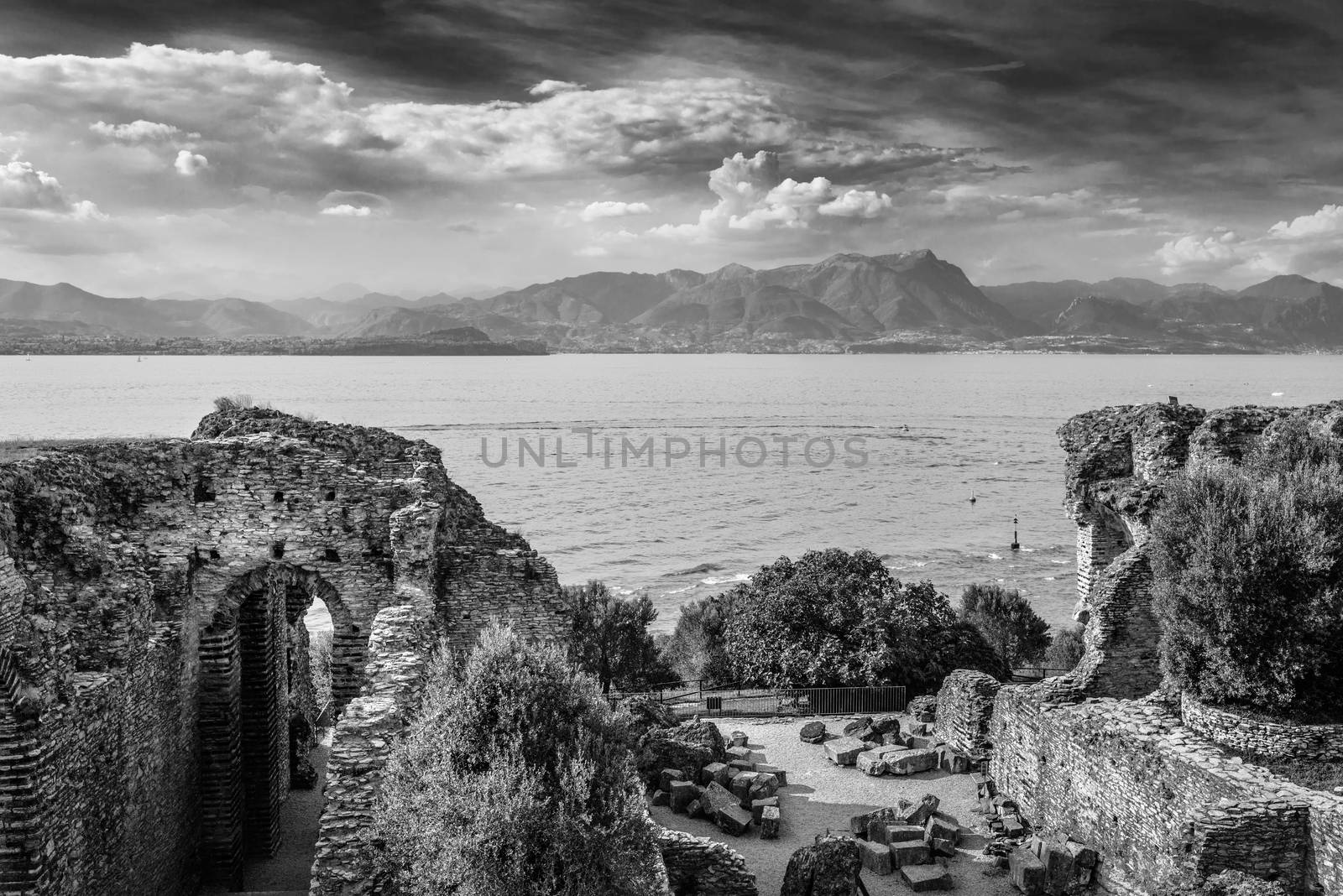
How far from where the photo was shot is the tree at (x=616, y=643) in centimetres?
3806

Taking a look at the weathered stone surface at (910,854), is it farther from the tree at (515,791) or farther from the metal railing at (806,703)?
the metal railing at (806,703)

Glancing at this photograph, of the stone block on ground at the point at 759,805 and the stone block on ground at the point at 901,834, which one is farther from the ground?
the stone block on ground at the point at 901,834

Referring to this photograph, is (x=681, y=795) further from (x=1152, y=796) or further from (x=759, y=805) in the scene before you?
(x=1152, y=796)

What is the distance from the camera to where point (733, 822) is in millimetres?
19312

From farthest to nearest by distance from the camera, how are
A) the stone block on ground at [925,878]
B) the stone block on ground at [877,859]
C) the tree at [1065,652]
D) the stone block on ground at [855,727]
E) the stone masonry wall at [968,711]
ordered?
the tree at [1065,652]
the stone block on ground at [855,727]
the stone masonry wall at [968,711]
the stone block on ground at [877,859]
the stone block on ground at [925,878]

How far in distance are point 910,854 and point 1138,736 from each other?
4.61m

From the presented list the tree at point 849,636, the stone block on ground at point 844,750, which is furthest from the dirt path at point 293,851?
the tree at point 849,636

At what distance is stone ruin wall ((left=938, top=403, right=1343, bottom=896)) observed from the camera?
14.5m

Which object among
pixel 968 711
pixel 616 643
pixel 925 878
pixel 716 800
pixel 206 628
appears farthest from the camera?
pixel 616 643

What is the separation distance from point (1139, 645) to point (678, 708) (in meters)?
13.4

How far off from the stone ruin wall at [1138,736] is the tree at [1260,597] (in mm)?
883

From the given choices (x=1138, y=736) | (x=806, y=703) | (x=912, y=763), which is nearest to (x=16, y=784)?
(x=1138, y=736)

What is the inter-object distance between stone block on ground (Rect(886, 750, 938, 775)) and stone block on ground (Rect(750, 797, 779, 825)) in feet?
12.1

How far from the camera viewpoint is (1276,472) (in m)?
21.0
